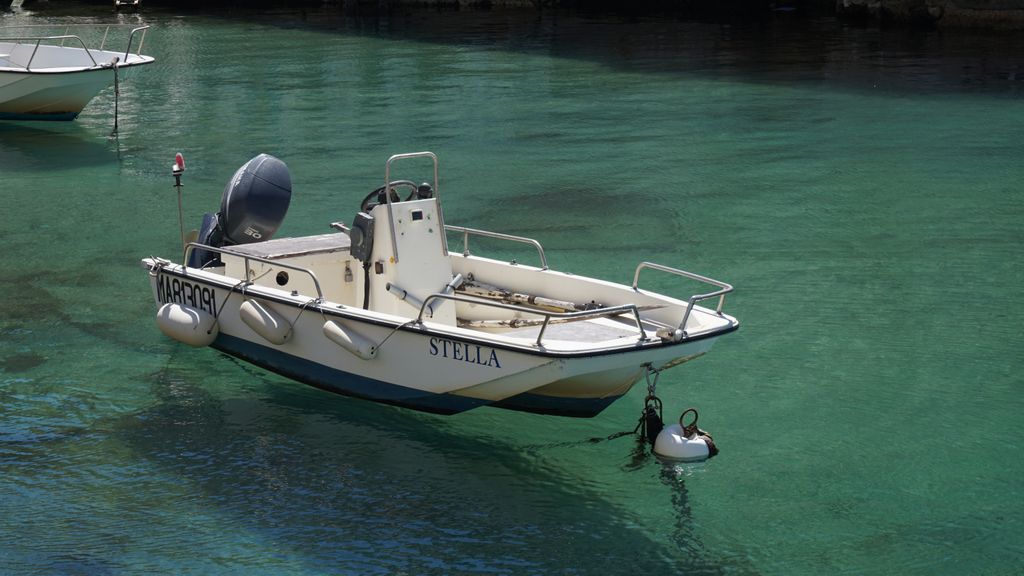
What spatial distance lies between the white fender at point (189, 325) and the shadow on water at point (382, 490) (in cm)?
40

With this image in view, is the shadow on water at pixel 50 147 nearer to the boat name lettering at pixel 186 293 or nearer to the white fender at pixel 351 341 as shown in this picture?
the boat name lettering at pixel 186 293

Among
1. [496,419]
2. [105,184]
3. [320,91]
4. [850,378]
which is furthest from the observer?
[320,91]

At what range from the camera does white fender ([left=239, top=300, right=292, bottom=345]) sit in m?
8.41

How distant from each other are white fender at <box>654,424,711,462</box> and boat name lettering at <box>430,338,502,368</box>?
111cm

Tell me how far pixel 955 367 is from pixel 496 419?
3.47m

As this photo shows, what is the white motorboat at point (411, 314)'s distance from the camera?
24.2 ft

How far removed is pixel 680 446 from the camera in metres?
7.53

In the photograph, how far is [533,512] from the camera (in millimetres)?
7160

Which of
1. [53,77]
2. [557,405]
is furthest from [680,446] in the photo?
[53,77]

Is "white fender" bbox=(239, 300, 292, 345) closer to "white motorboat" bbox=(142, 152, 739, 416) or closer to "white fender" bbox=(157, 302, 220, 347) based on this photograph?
"white motorboat" bbox=(142, 152, 739, 416)

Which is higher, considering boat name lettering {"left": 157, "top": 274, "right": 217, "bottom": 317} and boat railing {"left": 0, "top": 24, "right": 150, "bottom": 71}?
boat railing {"left": 0, "top": 24, "right": 150, "bottom": 71}

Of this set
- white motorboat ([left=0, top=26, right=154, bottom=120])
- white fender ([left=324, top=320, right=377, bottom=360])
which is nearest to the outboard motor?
white fender ([left=324, top=320, right=377, bottom=360])

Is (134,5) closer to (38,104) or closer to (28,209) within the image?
(38,104)

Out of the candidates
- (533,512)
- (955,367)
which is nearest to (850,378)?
(955,367)
